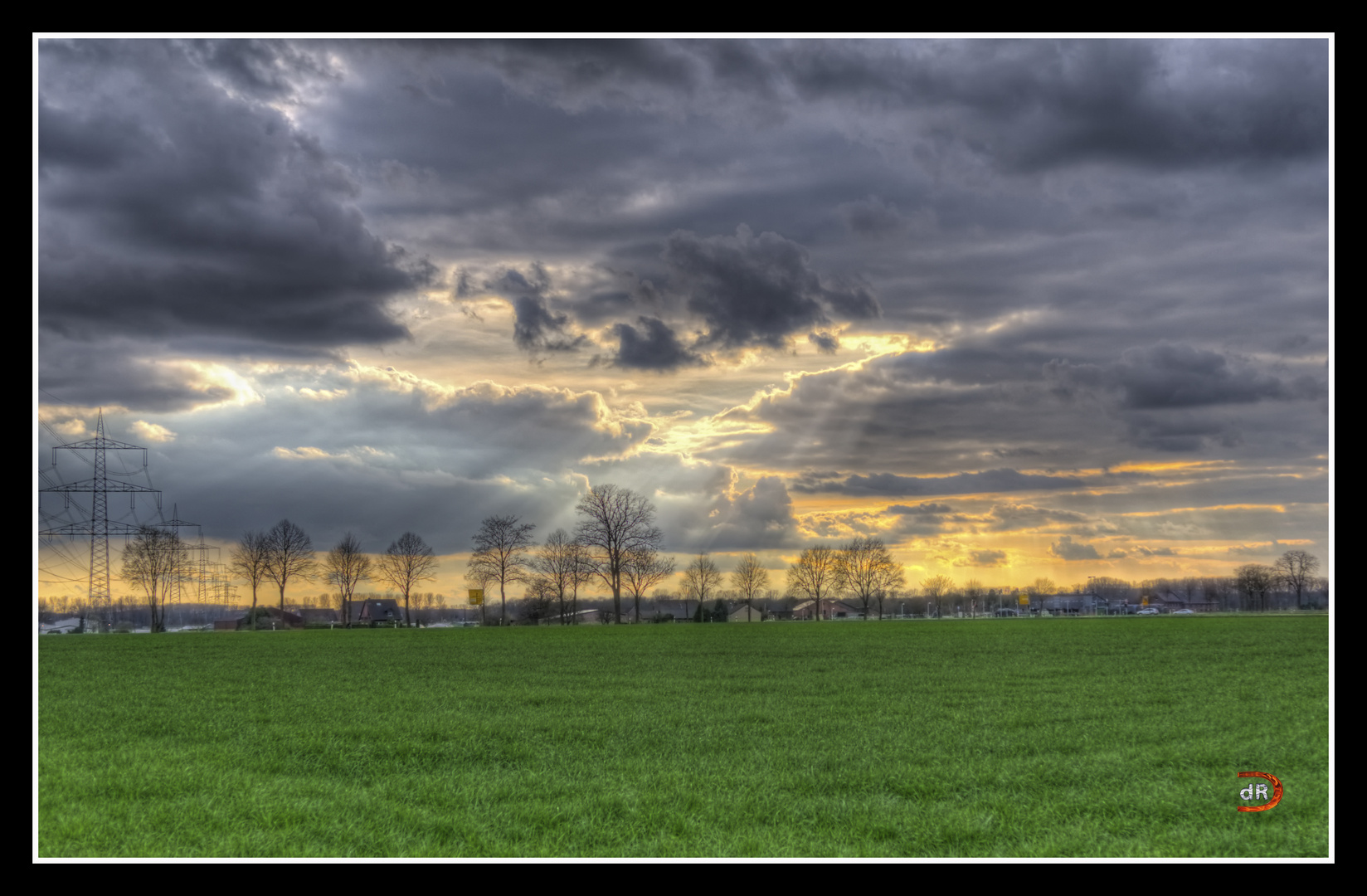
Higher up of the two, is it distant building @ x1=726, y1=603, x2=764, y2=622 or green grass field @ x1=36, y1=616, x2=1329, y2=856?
green grass field @ x1=36, y1=616, x2=1329, y2=856

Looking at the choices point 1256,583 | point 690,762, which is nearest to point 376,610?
point 1256,583

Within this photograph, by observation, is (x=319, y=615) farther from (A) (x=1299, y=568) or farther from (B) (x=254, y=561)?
(A) (x=1299, y=568)

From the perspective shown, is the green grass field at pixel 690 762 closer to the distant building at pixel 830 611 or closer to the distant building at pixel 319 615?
the distant building at pixel 830 611

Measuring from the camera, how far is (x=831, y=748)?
15.7 m

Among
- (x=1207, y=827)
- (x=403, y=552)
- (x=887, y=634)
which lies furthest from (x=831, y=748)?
(x=403, y=552)

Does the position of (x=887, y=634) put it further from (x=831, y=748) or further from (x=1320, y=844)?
(x=1320, y=844)

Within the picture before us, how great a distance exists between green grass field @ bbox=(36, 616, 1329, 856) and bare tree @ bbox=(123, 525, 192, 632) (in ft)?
186

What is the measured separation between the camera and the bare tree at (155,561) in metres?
81.2

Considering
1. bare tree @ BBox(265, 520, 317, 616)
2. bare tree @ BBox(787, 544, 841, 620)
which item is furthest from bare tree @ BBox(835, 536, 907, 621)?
bare tree @ BBox(265, 520, 317, 616)

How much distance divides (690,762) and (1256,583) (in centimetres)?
9835

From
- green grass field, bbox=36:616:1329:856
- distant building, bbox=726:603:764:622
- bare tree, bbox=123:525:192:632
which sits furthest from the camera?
distant building, bbox=726:603:764:622

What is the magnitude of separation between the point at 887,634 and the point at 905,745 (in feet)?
146

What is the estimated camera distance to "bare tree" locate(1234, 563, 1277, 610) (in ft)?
271

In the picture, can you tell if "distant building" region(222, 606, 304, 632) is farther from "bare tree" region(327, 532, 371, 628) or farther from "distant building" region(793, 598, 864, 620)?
"distant building" region(793, 598, 864, 620)
